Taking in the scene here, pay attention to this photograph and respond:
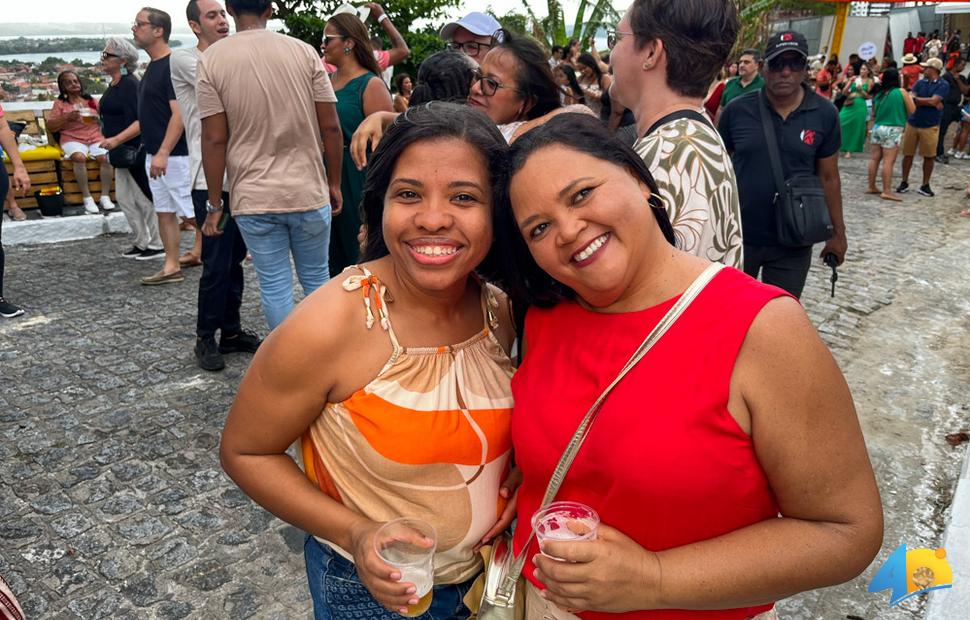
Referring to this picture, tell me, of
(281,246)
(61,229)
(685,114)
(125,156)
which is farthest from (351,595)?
(61,229)

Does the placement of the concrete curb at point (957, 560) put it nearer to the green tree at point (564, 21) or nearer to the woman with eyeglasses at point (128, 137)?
the woman with eyeglasses at point (128, 137)

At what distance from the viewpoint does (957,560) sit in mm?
3158

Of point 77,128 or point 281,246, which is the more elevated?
point 77,128

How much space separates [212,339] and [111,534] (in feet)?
6.39

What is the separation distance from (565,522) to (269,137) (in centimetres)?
346

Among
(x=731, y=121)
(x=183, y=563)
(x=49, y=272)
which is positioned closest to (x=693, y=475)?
(x=183, y=563)

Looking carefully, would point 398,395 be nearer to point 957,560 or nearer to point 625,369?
point 625,369

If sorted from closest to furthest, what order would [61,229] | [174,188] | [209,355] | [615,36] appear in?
[615,36]
[209,355]
[174,188]
[61,229]

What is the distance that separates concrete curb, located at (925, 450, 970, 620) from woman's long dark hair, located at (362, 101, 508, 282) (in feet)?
8.13

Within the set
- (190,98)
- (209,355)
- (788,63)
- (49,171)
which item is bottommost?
(209,355)

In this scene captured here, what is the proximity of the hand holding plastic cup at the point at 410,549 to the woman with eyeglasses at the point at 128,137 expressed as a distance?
6524 millimetres

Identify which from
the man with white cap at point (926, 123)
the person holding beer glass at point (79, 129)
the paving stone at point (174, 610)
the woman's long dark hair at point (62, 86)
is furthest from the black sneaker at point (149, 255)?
the man with white cap at point (926, 123)

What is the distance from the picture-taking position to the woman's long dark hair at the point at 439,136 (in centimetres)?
160

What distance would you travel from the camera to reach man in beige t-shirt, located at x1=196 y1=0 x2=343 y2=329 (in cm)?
411
